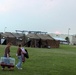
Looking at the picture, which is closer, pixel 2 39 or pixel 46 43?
pixel 46 43

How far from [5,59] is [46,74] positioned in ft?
9.23

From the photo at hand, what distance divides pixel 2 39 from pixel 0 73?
2380 inches

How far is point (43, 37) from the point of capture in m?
76.4

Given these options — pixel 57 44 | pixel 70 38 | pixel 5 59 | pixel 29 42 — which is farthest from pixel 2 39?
pixel 70 38

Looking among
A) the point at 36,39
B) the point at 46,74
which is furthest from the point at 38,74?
the point at 36,39

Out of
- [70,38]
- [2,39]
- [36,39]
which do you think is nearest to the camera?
[36,39]

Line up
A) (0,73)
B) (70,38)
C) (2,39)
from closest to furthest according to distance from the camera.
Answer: (0,73)
(2,39)
(70,38)

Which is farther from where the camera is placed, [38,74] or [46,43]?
[46,43]

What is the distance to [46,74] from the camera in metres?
19.2

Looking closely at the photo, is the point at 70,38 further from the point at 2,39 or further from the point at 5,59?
the point at 5,59

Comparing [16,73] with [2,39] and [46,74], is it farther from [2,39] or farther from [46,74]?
[2,39]

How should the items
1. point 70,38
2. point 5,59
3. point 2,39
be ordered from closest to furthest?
1. point 5,59
2. point 2,39
3. point 70,38

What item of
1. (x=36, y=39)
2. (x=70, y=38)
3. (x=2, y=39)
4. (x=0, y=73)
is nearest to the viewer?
(x=0, y=73)

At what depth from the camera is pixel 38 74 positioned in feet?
62.3
